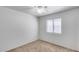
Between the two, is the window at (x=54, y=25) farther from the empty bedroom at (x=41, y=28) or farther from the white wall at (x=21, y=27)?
the white wall at (x=21, y=27)

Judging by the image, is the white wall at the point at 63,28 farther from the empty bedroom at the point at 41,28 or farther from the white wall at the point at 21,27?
the white wall at the point at 21,27

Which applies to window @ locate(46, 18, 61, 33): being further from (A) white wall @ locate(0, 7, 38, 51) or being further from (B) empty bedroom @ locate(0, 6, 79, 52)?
(A) white wall @ locate(0, 7, 38, 51)

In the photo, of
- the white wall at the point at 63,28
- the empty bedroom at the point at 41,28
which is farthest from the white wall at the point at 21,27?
the white wall at the point at 63,28

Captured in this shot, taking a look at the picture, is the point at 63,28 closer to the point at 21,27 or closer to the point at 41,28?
the point at 41,28

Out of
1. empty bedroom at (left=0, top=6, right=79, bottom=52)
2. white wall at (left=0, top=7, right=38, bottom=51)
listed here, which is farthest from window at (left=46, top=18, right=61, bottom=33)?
white wall at (left=0, top=7, right=38, bottom=51)

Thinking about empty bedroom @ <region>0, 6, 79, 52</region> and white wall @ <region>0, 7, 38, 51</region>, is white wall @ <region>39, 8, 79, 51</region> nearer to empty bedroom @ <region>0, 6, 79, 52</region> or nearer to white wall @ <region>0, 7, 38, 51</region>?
empty bedroom @ <region>0, 6, 79, 52</region>

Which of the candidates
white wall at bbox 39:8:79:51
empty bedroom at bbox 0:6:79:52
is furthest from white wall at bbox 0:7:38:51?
white wall at bbox 39:8:79:51

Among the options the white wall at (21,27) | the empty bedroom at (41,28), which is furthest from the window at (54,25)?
the white wall at (21,27)
